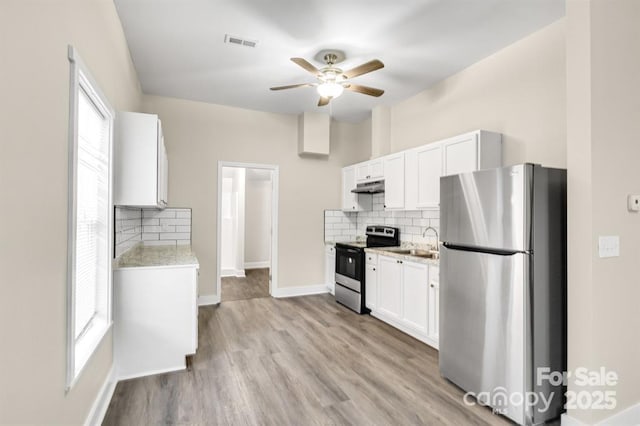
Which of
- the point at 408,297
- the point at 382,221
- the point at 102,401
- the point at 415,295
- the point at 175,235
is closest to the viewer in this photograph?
the point at 102,401

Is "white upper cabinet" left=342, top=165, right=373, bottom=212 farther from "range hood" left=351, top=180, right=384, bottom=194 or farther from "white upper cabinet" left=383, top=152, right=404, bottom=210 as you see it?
"white upper cabinet" left=383, top=152, right=404, bottom=210

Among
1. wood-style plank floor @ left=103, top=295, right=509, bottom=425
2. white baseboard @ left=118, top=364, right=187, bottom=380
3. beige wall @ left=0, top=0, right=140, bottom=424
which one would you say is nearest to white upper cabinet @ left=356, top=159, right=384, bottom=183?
wood-style plank floor @ left=103, top=295, right=509, bottom=425

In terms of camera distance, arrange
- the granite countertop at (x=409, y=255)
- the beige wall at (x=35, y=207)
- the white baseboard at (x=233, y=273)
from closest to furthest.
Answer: the beige wall at (x=35, y=207) < the granite countertop at (x=409, y=255) < the white baseboard at (x=233, y=273)

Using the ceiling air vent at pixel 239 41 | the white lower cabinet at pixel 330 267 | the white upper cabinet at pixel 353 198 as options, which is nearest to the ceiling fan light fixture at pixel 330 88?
the ceiling air vent at pixel 239 41

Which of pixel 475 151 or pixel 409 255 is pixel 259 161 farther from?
pixel 475 151

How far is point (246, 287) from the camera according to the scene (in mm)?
5992

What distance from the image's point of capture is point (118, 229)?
299cm

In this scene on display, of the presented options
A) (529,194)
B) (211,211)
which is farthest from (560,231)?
(211,211)

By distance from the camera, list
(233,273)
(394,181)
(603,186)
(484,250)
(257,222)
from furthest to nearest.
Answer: (257,222) → (233,273) → (394,181) → (484,250) → (603,186)

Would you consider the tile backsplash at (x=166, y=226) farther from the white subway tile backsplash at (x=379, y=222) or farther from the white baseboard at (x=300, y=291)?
the white subway tile backsplash at (x=379, y=222)

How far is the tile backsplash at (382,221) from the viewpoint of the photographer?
13.6ft

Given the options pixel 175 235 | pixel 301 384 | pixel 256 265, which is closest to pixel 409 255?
pixel 301 384

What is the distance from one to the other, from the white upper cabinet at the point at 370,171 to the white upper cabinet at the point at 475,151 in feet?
4.21

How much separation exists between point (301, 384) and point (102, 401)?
136cm
